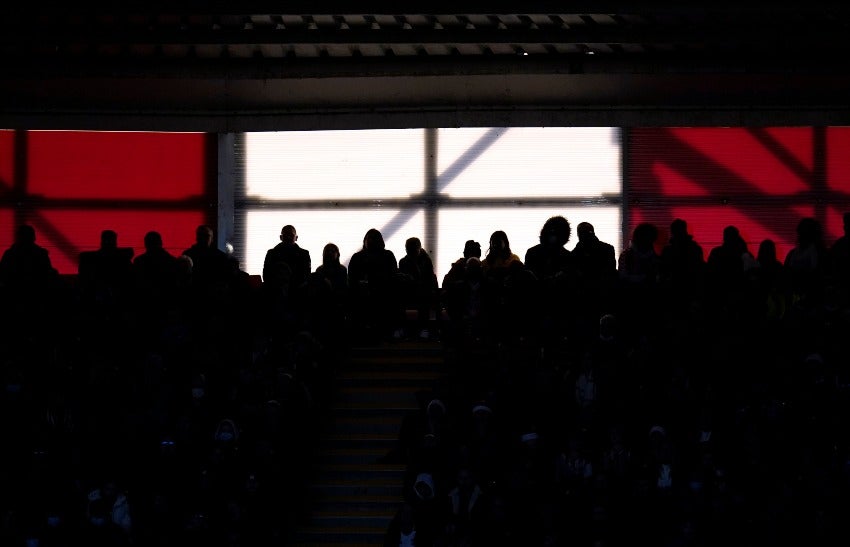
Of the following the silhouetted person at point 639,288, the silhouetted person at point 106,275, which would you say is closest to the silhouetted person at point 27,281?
the silhouetted person at point 106,275

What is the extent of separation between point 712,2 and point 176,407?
838 centimetres

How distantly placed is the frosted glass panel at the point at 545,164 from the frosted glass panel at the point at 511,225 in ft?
0.95

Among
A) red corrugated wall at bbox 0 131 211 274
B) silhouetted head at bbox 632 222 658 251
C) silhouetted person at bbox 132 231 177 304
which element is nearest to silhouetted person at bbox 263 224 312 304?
silhouetted person at bbox 132 231 177 304

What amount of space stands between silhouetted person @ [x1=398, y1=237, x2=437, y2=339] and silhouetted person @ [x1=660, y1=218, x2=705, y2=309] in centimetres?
311

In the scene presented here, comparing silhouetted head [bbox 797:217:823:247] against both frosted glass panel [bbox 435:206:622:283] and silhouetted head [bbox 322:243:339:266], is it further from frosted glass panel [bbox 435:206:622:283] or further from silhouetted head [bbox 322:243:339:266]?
silhouetted head [bbox 322:243:339:266]

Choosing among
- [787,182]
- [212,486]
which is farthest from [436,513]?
[787,182]

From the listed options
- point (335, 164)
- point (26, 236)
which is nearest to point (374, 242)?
point (335, 164)

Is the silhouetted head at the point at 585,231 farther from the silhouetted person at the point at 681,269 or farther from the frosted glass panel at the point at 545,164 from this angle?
the frosted glass panel at the point at 545,164

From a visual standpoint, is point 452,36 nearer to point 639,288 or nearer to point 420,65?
point 420,65

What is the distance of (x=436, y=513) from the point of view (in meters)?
15.1

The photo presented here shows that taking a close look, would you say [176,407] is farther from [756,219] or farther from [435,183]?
[756,219]

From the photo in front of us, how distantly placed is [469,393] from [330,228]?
6661mm

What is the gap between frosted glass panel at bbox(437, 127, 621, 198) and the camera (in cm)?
2209

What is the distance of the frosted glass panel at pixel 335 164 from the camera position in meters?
22.2
